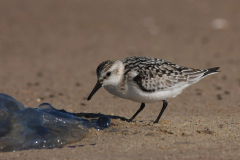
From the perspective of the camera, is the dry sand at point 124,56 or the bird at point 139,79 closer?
the dry sand at point 124,56

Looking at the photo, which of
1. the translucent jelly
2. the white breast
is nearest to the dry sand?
the translucent jelly

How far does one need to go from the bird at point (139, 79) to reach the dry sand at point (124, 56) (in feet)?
1.85

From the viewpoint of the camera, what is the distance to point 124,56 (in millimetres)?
13531

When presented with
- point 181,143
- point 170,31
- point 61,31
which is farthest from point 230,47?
point 181,143

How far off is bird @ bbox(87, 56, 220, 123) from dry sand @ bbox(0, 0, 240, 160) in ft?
1.85

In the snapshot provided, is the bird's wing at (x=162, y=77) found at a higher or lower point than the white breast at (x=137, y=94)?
higher

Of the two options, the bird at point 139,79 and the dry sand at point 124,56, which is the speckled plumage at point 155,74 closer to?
the bird at point 139,79

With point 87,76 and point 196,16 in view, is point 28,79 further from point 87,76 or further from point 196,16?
point 196,16

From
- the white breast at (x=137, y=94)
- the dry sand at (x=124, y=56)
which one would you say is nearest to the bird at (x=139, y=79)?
the white breast at (x=137, y=94)

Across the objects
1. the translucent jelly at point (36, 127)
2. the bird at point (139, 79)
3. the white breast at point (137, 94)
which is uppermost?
the bird at point (139, 79)

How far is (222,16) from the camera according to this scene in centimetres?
1706

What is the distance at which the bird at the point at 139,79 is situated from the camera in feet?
21.1

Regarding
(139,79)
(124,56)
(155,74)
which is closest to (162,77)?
(155,74)

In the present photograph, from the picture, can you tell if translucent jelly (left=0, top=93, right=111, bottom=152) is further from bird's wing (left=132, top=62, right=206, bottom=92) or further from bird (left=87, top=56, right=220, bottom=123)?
bird's wing (left=132, top=62, right=206, bottom=92)
